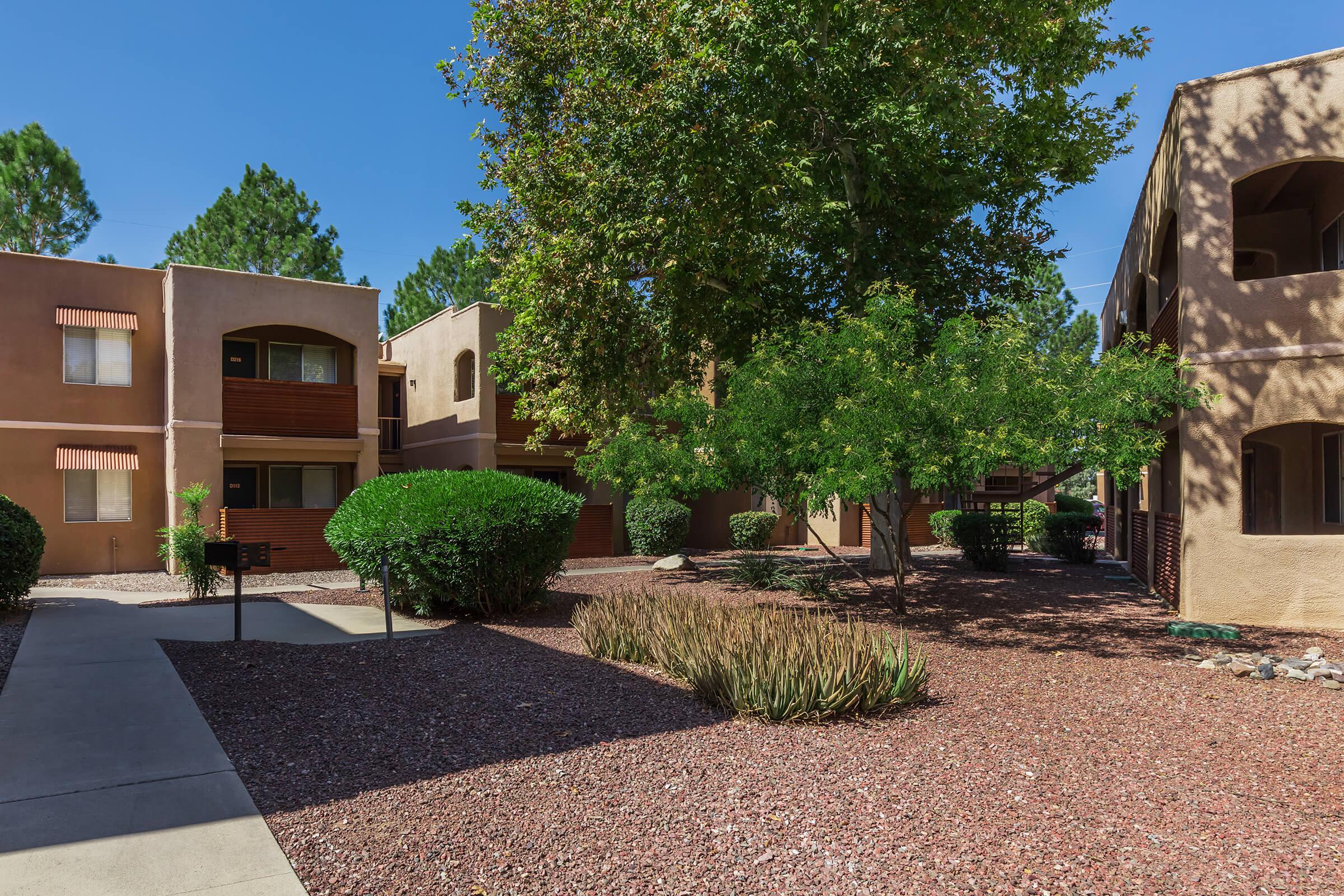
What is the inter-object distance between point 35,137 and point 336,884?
112 ft

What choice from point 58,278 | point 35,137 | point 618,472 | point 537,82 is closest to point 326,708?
point 618,472

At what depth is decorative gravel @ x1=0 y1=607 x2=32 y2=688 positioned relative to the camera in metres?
7.33

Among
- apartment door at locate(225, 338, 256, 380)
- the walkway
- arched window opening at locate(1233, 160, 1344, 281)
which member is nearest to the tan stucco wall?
apartment door at locate(225, 338, 256, 380)

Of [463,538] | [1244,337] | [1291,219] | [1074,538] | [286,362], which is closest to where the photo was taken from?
[463,538]

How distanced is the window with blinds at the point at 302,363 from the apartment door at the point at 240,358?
1.23 feet

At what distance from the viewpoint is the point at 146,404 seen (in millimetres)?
17453

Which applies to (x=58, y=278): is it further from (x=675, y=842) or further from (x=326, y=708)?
(x=675, y=842)

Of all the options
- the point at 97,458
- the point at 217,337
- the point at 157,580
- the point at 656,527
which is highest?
the point at 217,337

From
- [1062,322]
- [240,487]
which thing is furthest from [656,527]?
[1062,322]

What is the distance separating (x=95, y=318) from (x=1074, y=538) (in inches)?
821

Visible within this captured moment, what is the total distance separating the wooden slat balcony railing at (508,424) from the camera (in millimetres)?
19953

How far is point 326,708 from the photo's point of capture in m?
6.22

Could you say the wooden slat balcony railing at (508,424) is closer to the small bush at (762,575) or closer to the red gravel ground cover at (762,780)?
the small bush at (762,575)

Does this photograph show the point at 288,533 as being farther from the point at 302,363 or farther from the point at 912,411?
the point at 912,411
